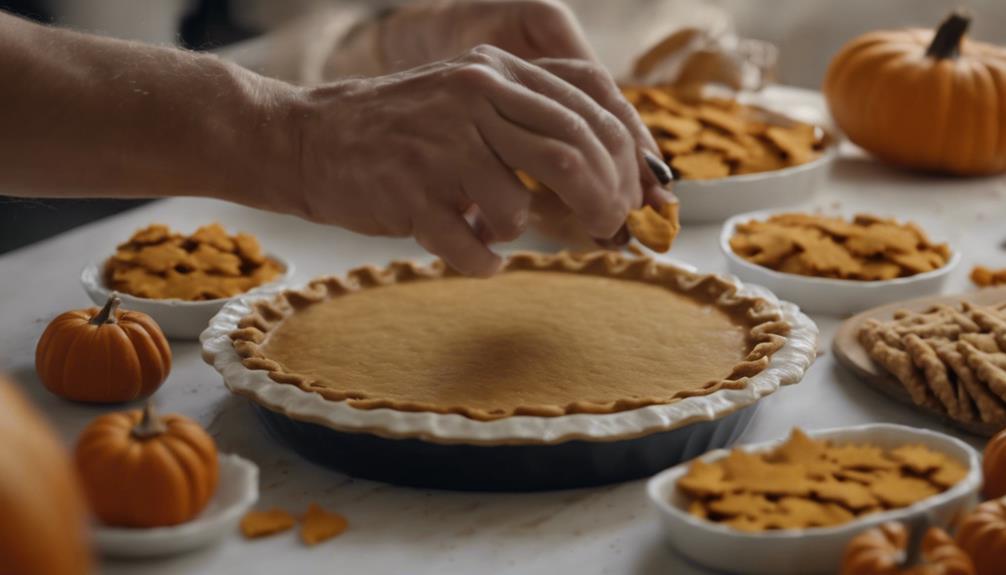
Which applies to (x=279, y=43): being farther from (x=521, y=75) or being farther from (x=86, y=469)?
(x=86, y=469)

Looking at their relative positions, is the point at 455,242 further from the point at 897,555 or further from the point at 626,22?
the point at 626,22

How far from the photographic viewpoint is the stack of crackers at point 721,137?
2395mm

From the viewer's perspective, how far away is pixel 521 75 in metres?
1.56

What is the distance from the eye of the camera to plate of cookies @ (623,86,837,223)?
2.34 meters

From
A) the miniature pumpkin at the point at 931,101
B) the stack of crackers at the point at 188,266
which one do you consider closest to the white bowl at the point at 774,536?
the stack of crackers at the point at 188,266

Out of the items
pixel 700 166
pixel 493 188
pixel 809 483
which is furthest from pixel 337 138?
pixel 700 166

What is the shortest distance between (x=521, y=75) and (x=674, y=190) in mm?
818

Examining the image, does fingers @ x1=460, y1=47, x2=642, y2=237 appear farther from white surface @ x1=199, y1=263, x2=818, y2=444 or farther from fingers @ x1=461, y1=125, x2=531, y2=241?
white surface @ x1=199, y1=263, x2=818, y2=444

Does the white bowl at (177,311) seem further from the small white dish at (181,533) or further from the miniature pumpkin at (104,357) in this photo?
the small white dish at (181,533)

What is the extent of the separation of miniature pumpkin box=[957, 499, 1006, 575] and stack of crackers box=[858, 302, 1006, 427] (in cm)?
34

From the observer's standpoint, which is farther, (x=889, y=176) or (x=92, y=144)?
(x=889, y=176)

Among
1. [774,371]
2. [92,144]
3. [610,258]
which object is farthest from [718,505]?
[92,144]

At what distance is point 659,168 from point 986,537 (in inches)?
27.3

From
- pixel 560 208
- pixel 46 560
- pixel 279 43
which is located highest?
pixel 46 560
